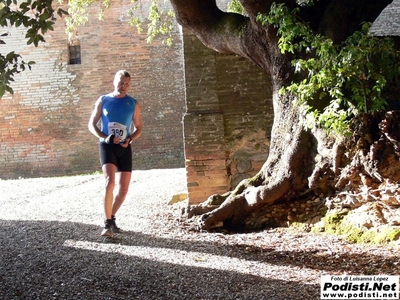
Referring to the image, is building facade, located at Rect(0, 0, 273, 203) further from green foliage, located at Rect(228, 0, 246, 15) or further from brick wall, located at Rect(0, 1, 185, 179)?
green foliage, located at Rect(228, 0, 246, 15)

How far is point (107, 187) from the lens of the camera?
18.0 feet

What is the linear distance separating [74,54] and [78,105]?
1.74 metres

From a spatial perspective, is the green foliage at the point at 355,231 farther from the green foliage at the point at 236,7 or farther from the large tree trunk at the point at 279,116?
the green foliage at the point at 236,7

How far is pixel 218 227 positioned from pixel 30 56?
12588 millimetres

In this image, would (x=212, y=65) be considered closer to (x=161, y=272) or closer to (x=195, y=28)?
(x=195, y=28)

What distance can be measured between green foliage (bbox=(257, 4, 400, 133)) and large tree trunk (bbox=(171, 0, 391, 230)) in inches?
19.6

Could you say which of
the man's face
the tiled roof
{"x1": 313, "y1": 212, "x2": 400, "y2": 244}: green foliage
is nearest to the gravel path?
{"x1": 313, "y1": 212, "x2": 400, "y2": 244}: green foliage

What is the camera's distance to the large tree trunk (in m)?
5.70

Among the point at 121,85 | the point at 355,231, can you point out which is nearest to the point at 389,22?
the point at 355,231

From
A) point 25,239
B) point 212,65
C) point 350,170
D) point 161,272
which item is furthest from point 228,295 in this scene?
point 212,65

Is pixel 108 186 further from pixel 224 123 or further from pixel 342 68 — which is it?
pixel 342 68

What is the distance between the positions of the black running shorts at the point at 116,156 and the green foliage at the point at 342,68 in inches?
77.3

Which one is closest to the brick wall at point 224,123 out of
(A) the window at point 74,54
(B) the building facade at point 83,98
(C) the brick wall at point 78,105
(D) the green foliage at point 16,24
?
(D) the green foliage at point 16,24

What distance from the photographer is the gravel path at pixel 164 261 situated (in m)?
3.61
